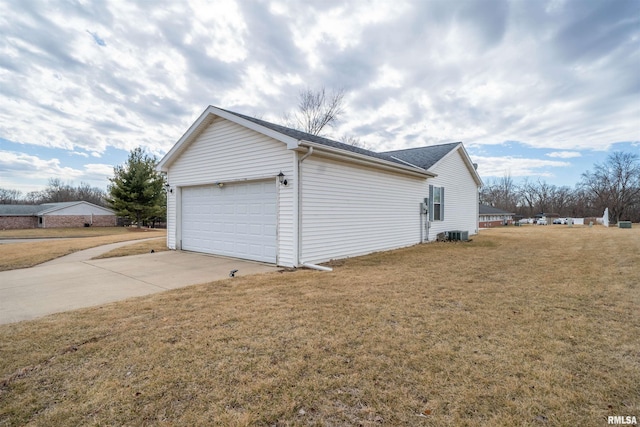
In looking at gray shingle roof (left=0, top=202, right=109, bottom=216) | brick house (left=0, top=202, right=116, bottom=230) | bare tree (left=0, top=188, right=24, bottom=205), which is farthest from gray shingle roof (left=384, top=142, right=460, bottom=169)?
bare tree (left=0, top=188, right=24, bottom=205)

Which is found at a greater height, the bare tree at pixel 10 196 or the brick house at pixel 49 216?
the bare tree at pixel 10 196

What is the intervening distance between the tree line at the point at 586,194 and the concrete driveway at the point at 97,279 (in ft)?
179

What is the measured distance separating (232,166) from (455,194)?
11916 mm

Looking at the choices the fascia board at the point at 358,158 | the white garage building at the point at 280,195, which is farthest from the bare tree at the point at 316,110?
the fascia board at the point at 358,158

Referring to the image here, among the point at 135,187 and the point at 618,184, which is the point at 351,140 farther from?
the point at 618,184

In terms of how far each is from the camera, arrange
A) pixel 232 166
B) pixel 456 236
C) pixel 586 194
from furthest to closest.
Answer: pixel 586 194
pixel 456 236
pixel 232 166

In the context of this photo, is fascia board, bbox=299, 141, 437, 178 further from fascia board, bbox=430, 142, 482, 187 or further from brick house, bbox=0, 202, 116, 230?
brick house, bbox=0, 202, 116, 230

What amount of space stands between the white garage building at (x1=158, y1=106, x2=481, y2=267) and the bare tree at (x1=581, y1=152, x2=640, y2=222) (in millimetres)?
46358

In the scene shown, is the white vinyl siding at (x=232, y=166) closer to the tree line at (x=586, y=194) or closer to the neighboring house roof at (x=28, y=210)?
the neighboring house roof at (x=28, y=210)

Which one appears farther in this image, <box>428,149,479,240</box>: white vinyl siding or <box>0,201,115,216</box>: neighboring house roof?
<box>0,201,115,216</box>: neighboring house roof

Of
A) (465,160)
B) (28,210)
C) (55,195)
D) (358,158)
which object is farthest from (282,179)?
(55,195)

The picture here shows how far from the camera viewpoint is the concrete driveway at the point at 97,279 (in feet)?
14.9

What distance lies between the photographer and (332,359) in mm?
2715

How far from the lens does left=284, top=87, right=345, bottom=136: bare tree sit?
23828 mm
